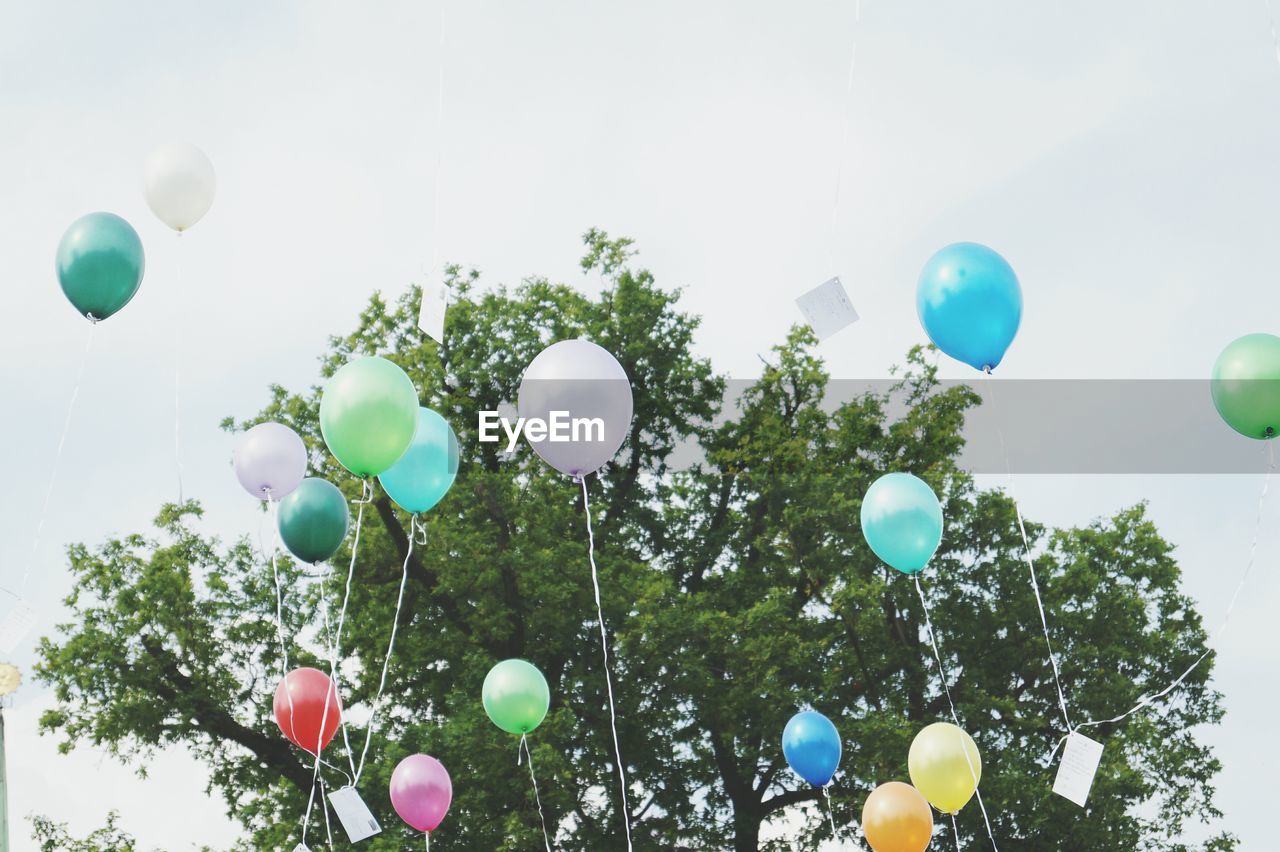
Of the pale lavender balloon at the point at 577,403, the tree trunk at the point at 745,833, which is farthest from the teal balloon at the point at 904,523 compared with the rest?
the tree trunk at the point at 745,833

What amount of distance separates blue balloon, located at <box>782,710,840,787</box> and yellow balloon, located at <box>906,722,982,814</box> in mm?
1082

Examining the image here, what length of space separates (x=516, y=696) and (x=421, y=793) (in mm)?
1004

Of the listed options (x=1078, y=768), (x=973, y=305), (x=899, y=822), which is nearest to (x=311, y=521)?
(x=899, y=822)

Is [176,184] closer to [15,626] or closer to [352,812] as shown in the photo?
[15,626]

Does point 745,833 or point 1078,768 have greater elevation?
point 745,833

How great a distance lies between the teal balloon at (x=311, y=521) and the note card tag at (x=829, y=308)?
3091 millimetres

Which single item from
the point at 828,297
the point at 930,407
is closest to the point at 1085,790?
the point at 828,297

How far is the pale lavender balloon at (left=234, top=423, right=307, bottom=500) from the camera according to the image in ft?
22.8

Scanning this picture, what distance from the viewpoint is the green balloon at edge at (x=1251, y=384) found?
5480mm

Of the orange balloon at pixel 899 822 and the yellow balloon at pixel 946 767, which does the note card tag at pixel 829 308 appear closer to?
the yellow balloon at pixel 946 767

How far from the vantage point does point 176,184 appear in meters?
6.61

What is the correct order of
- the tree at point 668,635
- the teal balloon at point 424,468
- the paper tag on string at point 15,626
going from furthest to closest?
the tree at point 668,635 → the teal balloon at point 424,468 → the paper tag on string at point 15,626

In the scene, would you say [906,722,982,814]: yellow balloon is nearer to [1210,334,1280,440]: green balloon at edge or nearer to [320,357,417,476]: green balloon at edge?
[1210,334,1280,440]: green balloon at edge

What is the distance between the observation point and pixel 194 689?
1121 cm
